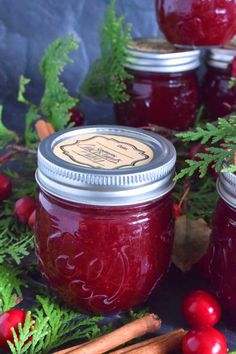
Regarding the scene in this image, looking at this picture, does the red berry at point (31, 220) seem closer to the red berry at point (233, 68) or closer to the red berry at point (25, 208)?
the red berry at point (25, 208)

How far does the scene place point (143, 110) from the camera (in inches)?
40.9

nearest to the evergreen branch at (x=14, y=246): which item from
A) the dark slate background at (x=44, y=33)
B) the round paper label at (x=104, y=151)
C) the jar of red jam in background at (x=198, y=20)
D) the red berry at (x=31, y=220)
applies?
the red berry at (x=31, y=220)

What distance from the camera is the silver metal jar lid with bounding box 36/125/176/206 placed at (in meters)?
0.64

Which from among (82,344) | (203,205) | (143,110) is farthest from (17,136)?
(82,344)

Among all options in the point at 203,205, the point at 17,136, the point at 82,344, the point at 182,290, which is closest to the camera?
the point at 82,344

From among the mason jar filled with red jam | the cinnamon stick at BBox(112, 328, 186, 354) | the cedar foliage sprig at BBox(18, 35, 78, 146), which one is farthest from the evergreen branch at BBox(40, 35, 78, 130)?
the cinnamon stick at BBox(112, 328, 186, 354)

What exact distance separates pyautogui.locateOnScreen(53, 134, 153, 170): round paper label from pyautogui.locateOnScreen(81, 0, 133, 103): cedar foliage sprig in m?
0.28

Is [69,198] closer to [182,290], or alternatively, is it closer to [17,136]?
[182,290]

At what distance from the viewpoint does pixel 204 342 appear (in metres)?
0.62

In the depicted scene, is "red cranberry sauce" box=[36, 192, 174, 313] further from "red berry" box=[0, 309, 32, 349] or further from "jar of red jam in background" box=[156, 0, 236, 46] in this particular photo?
"jar of red jam in background" box=[156, 0, 236, 46]

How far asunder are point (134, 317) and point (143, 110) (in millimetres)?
420

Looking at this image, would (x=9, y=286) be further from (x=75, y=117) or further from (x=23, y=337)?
(x=75, y=117)

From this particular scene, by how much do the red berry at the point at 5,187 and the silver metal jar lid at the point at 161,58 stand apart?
275 mm

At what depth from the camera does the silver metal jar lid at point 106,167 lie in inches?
25.4
